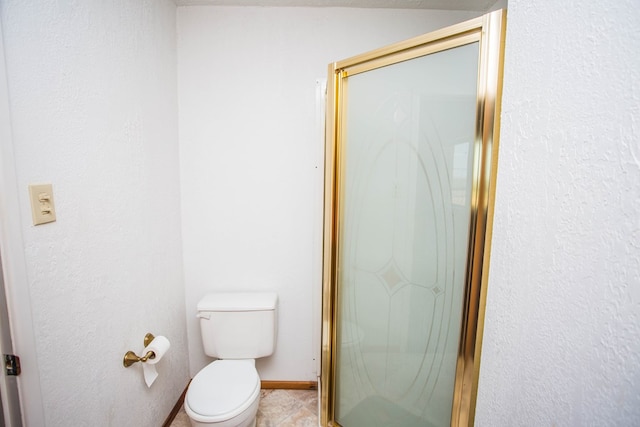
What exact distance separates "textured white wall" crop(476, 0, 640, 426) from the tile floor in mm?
1224

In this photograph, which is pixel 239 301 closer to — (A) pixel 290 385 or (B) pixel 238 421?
(B) pixel 238 421

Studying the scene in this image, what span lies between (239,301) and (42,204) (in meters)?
1.07

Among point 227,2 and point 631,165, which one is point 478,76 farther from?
point 227,2

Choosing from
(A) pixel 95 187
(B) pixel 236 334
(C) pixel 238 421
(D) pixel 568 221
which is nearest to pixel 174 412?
(B) pixel 236 334

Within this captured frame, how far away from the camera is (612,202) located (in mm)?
462

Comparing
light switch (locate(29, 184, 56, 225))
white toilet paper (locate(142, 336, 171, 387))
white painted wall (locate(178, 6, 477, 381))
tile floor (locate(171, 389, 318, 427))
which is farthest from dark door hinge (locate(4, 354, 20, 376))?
tile floor (locate(171, 389, 318, 427))

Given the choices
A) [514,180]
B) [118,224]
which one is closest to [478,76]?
[514,180]

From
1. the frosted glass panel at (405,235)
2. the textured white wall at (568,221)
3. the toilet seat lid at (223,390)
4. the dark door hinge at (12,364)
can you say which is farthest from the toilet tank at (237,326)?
the textured white wall at (568,221)

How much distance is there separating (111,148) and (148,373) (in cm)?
104

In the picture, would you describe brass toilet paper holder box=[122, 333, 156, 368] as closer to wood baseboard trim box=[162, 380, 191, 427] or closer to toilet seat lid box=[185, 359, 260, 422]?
toilet seat lid box=[185, 359, 260, 422]

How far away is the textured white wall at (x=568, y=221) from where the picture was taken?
1.44 feet

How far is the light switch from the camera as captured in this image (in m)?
0.80

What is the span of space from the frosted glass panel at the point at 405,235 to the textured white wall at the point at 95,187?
972mm

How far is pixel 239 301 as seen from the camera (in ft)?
5.48
